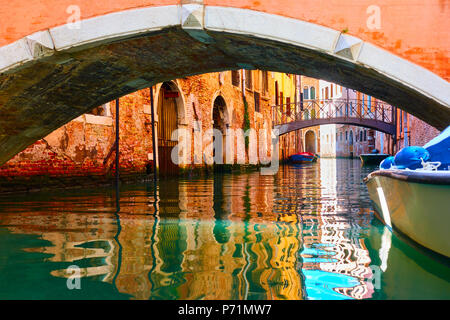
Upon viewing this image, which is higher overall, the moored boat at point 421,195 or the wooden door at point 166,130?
the wooden door at point 166,130

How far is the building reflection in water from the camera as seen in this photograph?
7.21 feet

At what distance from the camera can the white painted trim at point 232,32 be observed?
12.5 ft

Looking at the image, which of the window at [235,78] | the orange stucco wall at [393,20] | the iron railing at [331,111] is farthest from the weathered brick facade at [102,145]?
the iron railing at [331,111]

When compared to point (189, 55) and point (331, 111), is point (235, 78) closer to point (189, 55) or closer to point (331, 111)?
point (331, 111)

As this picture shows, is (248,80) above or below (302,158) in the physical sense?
above

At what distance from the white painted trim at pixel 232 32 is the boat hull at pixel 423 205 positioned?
0.99 metres

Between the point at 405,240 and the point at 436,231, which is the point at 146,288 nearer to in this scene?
the point at 436,231

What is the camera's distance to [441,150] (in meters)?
3.33

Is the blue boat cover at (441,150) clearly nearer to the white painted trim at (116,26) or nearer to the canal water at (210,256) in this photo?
the canal water at (210,256)

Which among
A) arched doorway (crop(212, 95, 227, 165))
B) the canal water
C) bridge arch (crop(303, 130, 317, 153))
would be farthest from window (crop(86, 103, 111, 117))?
bridge arch (crop(303, 130, 317, 153))

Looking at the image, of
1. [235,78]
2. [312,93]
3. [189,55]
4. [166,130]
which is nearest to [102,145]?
[166,130]

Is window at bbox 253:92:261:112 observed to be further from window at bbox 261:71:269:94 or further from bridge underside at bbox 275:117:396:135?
bridge underside at bbox 275:117:396:135

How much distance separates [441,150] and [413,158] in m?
0.20

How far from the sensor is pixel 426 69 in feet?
12.5
